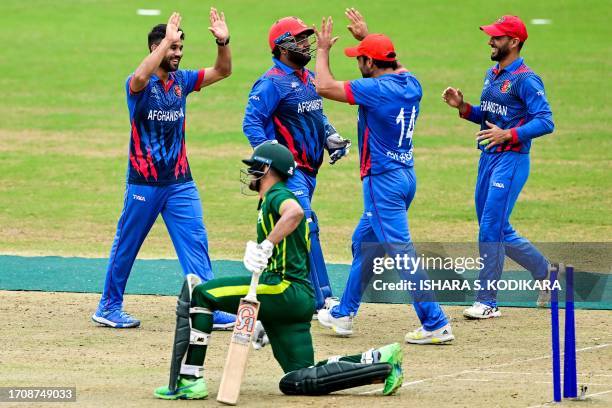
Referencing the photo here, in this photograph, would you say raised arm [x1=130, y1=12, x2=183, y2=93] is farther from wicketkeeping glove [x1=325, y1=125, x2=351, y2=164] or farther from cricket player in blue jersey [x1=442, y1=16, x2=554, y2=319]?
cricket player in blue jersey [x1=442, y1=16, x2=554, y2=319]

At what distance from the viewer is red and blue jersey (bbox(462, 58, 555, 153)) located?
11.0 meters

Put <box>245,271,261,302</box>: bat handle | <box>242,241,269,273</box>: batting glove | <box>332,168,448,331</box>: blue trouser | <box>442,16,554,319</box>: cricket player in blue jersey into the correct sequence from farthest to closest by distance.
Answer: <box>442,16,554,319</box>: cricket player in blue jersey → <box>332,168,448,331</box>: blue trouser → <box>245,271,261,302</box>: bat handle → <box>242,241,269,273</box>: batting glove

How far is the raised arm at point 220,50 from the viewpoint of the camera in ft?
35.7

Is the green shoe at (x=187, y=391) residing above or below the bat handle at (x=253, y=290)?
below

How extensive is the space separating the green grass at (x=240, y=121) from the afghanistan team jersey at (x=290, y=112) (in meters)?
3.36

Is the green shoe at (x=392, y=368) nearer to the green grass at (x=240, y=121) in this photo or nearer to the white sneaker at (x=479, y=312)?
the white sneaker at (x=479, y=312)

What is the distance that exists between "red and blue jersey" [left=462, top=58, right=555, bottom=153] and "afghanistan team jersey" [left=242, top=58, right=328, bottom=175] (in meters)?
1.49

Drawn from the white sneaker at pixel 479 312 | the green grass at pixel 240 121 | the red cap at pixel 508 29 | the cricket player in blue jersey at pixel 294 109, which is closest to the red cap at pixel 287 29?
the cricket player in blue jersey at pixel 294 109

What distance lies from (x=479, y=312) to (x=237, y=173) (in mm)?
8584

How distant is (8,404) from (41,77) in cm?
1908

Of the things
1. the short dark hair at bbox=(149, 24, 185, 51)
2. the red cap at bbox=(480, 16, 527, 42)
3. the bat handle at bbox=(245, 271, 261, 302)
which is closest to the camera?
the bat handle at bbox=(245, 271, 261, 302)

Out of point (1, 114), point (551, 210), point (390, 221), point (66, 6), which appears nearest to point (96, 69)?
point (1, 114)

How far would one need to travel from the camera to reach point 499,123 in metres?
11.4

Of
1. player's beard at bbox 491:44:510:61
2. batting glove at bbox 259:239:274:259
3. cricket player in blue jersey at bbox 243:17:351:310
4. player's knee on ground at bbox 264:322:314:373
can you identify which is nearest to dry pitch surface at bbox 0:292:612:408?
player's knee on ground at bbox 264:322:314:373
